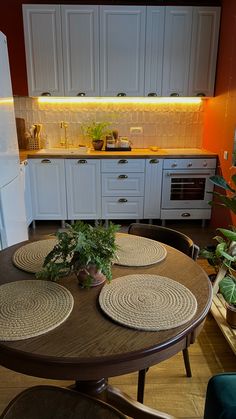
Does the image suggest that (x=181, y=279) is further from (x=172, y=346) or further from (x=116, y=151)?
(x=116, y=151)

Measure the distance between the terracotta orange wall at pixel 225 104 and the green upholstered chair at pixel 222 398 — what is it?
2.25 m

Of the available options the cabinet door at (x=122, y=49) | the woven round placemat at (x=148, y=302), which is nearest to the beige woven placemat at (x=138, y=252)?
the woven round placemat at (x=148, y=302)

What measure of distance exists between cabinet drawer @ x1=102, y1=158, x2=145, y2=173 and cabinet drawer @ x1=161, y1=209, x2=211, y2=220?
636 millimetres

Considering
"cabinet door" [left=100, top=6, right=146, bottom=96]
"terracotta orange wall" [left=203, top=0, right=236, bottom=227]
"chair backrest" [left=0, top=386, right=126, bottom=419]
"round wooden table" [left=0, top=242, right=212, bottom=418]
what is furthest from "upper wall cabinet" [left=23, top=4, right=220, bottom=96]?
"chair backrest" [left=0, top=386, right=126, bottom=419]

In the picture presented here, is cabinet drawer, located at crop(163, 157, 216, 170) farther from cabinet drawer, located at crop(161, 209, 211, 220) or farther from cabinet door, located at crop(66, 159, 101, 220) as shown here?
cabinet door, located at crop(66, 159, 101, 220)

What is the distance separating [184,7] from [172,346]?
3611 millimetres

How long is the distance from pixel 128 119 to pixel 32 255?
299 centimetres

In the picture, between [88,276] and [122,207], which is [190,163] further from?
[88,276]

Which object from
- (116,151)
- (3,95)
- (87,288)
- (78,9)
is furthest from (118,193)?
(87,288)

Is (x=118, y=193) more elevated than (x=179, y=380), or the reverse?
(x=118, y=193)

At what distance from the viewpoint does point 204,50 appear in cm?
343

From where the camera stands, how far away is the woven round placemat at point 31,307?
0.87 metres

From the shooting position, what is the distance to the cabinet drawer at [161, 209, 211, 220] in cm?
371

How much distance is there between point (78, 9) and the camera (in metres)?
3.28
